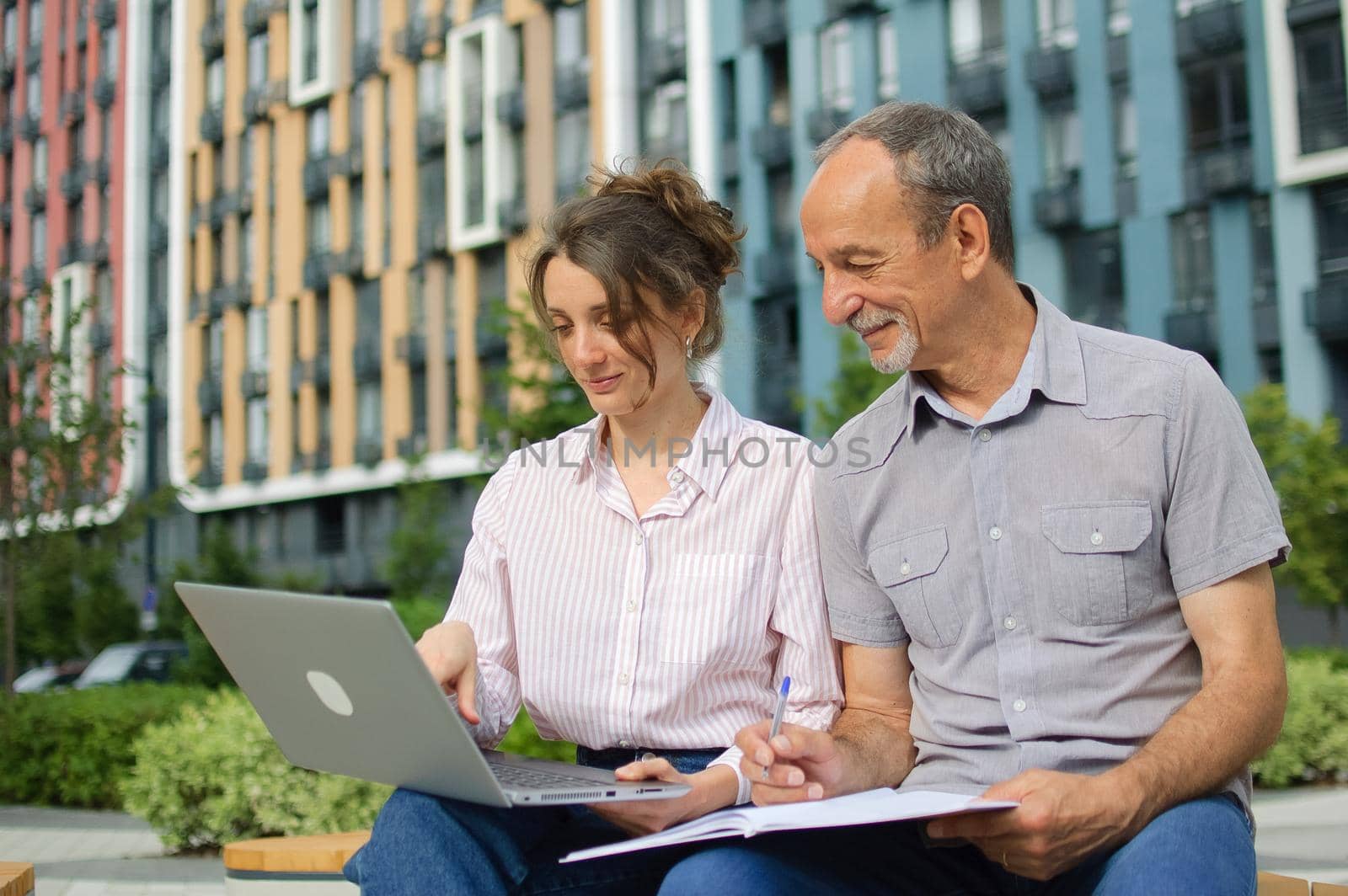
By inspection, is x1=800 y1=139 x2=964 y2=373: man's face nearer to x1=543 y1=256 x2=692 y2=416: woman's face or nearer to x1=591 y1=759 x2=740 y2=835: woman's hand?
x1=543 y1=256 x2=692 y2=416: woman's face

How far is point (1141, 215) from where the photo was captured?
2294 centimetres

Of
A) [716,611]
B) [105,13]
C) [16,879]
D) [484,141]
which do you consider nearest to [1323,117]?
[484,141]

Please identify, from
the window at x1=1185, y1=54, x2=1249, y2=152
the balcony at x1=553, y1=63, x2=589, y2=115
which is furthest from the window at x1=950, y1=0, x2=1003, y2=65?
the balcony at x1=553, y1=63, x2=589, y2=115

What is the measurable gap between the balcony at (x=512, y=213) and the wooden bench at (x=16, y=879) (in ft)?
89.5

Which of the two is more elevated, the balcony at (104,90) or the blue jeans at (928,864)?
the balcony at (104,90)

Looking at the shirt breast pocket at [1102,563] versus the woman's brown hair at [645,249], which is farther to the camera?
the woman's brown hair at [645,249]

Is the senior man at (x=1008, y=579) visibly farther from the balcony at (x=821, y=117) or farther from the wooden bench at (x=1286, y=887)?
the balcony at (x=821, y=117)

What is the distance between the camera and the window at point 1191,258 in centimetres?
2242

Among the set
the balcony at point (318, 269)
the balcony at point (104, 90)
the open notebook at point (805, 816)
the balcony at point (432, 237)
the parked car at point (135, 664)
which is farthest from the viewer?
the balcony at point (104, 90)

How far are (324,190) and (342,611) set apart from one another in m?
34.9

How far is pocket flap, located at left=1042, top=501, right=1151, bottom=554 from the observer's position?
2430mm

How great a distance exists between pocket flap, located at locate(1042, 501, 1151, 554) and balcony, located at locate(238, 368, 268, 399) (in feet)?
118

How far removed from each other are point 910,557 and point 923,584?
0.18 feet

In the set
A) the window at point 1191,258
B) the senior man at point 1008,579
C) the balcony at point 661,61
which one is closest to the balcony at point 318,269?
the balcony at point 661,61
